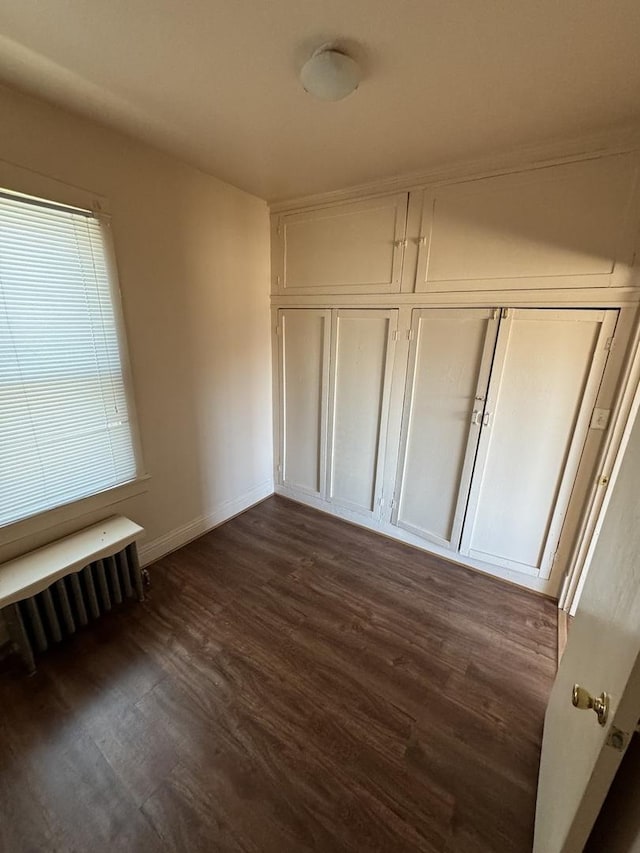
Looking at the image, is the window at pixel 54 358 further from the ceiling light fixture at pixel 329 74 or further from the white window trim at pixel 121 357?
the ceiling light fixture at pixel 329 74

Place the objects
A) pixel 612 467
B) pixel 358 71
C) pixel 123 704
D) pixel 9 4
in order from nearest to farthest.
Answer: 1. pixel 9 4
2. pixel 358 71
3. pixel 123 704
4. pixel 612 467

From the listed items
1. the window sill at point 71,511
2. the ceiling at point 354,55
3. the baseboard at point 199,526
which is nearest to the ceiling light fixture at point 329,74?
the ceiling at point 354,55

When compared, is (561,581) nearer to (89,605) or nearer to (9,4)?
(89,605)

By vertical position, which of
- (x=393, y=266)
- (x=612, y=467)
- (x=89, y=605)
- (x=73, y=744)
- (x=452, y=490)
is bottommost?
(x=73, y=744)

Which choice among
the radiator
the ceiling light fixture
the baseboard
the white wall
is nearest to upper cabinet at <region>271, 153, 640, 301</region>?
the white wall

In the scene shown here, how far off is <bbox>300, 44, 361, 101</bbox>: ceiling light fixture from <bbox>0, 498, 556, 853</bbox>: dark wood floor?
2408 mm

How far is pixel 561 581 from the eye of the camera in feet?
6.82

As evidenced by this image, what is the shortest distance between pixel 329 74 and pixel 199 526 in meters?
2.63

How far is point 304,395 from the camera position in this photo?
289 cm

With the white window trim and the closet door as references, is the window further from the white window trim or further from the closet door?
the closet door

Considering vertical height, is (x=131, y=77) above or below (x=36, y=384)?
above

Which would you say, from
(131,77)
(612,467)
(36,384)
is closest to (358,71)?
(131,77)

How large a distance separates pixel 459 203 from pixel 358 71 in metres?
0.99

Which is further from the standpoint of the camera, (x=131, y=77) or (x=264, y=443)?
(x=264, y=443)
